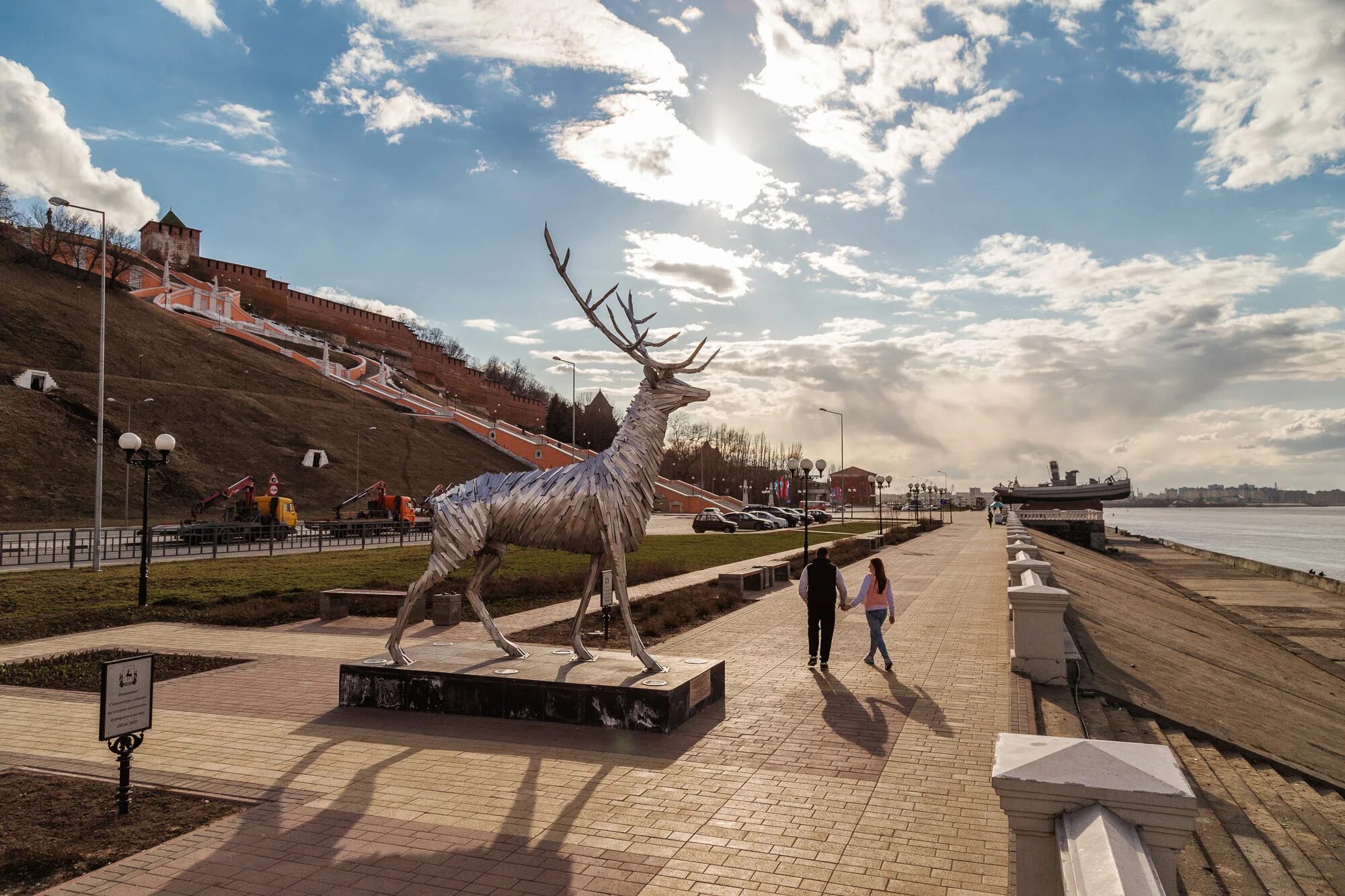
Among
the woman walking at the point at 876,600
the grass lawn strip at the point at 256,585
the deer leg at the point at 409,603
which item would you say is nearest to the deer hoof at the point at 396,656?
the deer leg at the point at 409,603

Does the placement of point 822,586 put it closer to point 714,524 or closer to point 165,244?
point 714,524

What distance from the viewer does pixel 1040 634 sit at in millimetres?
9312

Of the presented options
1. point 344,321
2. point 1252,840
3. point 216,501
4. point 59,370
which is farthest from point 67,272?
point 1252,840

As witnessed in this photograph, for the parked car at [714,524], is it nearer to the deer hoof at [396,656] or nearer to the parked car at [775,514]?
the parked car at [775,514]

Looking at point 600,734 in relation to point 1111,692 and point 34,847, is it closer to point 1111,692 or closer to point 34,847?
point 34,847

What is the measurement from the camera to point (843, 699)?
862 cm

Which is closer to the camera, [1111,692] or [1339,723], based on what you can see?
[1111,692]

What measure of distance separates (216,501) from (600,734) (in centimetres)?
3426

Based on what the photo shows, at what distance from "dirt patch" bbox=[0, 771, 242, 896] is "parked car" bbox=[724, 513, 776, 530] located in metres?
39.2

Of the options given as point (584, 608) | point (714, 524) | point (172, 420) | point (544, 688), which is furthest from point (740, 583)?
point (172, 420)

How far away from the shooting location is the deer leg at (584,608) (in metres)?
8.45

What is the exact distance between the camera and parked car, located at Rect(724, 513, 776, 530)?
149ft

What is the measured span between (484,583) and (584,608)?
1.13 meters

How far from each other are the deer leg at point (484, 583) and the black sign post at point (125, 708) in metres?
3.06
